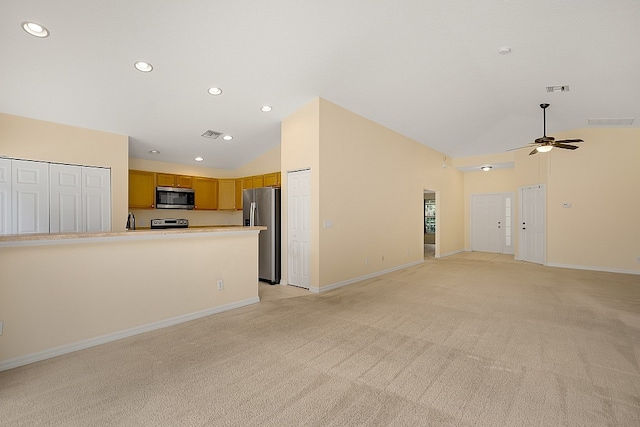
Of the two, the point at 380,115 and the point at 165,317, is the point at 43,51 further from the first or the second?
the point at 380,115

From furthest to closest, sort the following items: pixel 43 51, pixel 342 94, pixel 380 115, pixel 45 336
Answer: pixel 380 115
pixel 342 94
pixel 43 51
pixel 45 336

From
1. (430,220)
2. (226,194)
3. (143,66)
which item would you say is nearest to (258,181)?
(226,194)

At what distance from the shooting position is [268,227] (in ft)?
18.3

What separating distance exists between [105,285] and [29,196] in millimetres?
2865

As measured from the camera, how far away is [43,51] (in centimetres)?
321

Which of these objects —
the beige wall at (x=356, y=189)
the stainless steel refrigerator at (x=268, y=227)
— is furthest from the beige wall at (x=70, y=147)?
the beige wall at (x=356, y=189)

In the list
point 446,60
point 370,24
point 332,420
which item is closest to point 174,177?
point 370,24

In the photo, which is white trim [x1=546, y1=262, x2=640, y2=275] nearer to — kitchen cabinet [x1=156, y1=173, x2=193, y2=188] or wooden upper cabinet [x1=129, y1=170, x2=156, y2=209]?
kitchen cabinet [x1=156, y1=173, x2=193, y2=188]

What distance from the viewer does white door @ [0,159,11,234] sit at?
423cm

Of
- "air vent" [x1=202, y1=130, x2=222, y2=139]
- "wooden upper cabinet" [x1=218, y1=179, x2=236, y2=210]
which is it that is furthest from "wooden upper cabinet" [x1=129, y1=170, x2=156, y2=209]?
"air vent" [x1=202, y1=130, x2=222, y2=139]

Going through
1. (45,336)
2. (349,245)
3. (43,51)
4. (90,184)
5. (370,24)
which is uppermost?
(370,24)

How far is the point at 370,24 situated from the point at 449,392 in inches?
142

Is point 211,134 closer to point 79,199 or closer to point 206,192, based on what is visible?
point 206,192

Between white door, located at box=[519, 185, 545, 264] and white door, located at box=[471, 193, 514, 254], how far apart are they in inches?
54.4
